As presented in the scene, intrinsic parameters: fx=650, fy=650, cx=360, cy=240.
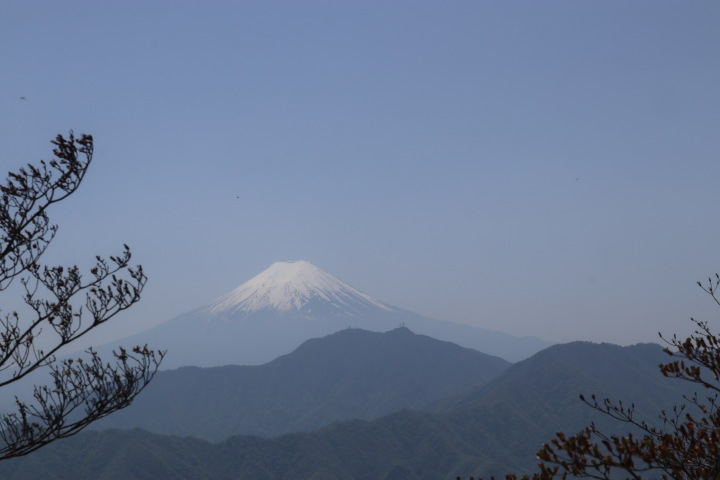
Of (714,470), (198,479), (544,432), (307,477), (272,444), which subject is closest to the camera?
(714,470)

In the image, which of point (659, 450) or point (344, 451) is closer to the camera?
point (659, 450)

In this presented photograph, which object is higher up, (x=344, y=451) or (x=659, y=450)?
(x=659, y=450)

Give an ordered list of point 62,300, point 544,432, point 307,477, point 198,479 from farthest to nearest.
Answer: point 544,432 → point 307,477 → point 198,479 → point 62,300

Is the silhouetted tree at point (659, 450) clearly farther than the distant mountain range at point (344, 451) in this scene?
No

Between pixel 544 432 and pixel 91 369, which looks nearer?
pixel 91 369

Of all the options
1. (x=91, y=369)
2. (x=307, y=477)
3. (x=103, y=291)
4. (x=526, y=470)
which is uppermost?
(x=103, y=291)

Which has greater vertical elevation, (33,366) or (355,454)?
(33,366)

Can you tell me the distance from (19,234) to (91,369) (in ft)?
8.46

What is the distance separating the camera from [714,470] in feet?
27.2

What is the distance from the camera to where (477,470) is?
5433 inches

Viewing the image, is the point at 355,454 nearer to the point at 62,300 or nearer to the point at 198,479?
the point at 198,479

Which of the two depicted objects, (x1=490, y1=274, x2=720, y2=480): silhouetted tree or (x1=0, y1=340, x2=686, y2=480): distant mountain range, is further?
(x1=0, y1=340, x2=686, y2=480): distant mountain range

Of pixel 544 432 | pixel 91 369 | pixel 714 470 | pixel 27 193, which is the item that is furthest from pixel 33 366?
pixel 544 432

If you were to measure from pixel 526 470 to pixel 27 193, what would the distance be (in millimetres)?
161350
